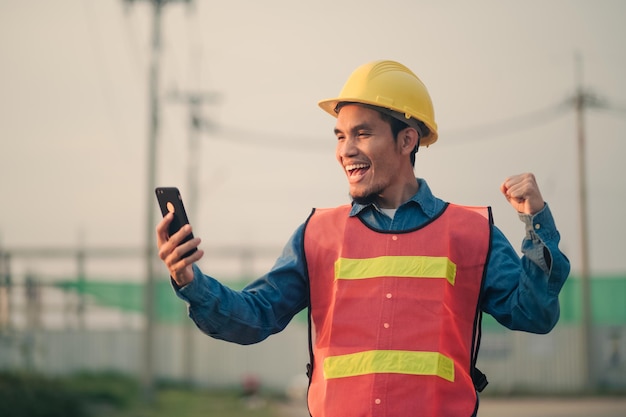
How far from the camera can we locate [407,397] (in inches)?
161

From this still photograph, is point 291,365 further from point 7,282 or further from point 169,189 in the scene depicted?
point 169,189

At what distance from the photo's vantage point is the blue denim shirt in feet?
13.2

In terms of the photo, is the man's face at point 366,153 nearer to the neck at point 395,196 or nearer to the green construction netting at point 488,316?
the neck at point 395,196

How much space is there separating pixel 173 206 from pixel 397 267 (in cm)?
85

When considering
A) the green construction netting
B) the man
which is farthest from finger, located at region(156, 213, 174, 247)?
the green construction netting

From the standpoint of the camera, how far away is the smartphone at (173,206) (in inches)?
155

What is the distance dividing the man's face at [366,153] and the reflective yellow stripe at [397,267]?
0.84 ft

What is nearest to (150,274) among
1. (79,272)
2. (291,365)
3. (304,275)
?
(79,272)

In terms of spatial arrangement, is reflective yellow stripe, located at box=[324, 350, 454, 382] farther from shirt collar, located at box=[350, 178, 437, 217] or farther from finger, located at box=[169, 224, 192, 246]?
finger, located at box=[169, 224, 192, 246]

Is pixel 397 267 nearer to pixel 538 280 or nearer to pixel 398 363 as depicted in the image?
pixel 398 363

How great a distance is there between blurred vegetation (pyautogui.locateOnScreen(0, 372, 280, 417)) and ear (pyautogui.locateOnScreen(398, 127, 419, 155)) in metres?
10.4

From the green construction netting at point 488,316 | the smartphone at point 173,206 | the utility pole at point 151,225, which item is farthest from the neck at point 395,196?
the green construction netting at point 488,316

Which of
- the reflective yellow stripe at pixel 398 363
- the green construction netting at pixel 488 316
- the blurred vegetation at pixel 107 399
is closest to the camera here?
the reflective yellow stripe at pixel 398 363

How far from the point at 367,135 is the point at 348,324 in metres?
0.71
